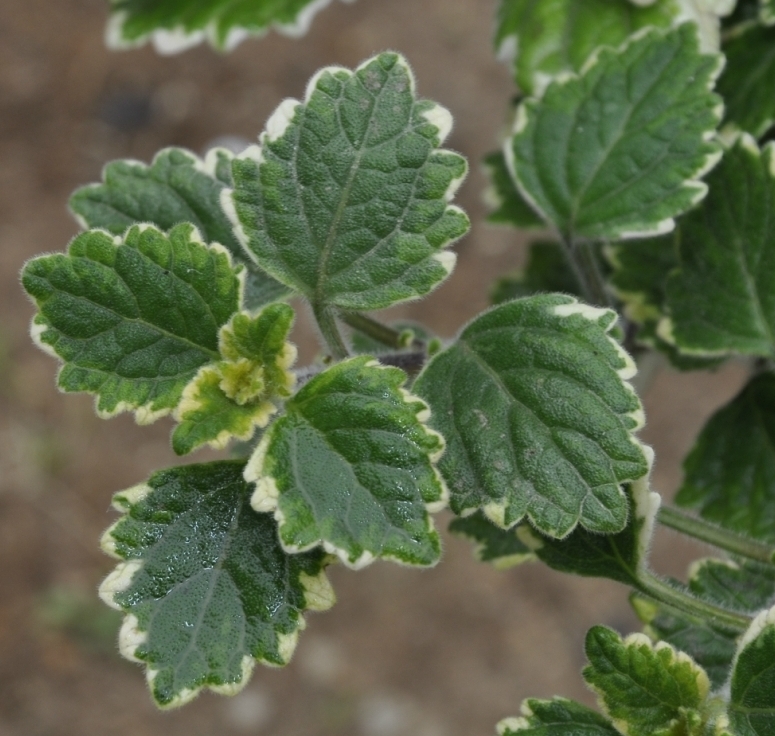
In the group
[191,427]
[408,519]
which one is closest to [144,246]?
[191,427]

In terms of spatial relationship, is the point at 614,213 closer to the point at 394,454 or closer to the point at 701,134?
the point at 701,134

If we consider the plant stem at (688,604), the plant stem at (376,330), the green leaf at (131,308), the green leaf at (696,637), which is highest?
the green leaf at (131,308)

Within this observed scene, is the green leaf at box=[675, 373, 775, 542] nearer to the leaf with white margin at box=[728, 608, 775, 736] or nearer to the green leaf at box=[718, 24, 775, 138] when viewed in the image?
the green leaf at box=[718, 24, 775, 138]

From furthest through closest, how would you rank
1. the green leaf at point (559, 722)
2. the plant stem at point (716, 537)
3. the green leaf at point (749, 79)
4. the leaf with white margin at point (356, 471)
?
the green leaf at point (749, 79), the plant stem at point (716, 537), the green leaf at point (559, 722), the leaf with white margin at point (356, 471)

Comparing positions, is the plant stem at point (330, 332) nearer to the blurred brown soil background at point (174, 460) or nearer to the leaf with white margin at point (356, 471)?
the leaf with white margin at point (356, 471)

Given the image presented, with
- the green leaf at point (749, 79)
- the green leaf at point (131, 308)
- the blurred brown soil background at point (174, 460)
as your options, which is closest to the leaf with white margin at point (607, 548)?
the green leaf at point (131, 308)

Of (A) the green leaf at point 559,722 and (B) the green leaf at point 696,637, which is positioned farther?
(B) the green leaf at point 696,637

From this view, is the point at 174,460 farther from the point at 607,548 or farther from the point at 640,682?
the point at 640,682
